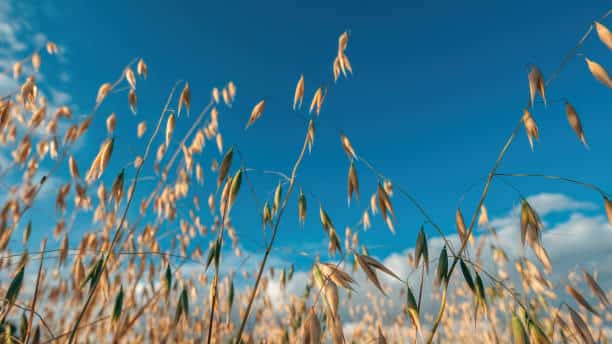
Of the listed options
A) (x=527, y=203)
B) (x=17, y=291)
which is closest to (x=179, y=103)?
(x=17, y=291)

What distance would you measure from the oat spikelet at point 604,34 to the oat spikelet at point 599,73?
0.07m

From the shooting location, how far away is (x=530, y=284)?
88.2 inches

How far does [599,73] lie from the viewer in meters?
1.21

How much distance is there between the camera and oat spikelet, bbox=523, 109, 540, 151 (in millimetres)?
1131

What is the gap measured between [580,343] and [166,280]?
1.44 meters

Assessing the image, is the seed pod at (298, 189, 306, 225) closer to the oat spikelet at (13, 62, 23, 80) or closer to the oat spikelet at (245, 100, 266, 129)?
the oat spikelet at (245, 100, 266, 129)

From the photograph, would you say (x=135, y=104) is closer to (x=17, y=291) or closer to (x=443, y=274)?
(x=17, y=291)

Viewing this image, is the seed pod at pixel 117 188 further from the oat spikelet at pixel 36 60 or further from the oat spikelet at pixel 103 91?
the oat spikelet at pixel 36 60

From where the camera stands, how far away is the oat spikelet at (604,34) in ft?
4.04

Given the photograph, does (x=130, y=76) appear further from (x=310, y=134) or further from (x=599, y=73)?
(x=599, y=73)

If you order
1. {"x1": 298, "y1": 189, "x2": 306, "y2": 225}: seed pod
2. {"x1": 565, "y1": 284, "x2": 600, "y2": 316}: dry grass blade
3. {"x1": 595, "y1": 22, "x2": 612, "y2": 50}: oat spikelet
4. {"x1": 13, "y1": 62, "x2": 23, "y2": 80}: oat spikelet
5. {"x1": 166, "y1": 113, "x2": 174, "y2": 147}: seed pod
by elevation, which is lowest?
{"x1": 565, "y1": 284, "x2": 600, "y2": 316}: dry grass blade

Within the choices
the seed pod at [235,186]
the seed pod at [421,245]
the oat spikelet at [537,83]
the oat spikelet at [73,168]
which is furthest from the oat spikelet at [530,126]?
the oat spikelet at [73,168]

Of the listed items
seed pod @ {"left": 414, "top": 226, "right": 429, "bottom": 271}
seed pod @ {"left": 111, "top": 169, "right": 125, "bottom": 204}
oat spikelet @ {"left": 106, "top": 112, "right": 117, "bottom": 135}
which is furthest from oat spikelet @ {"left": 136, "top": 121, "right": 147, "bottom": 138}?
seed pod @ {"left": 414, "top": 226, "right": 429, "bottom": 271}

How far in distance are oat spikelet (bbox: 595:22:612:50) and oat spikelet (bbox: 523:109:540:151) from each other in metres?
0.36
